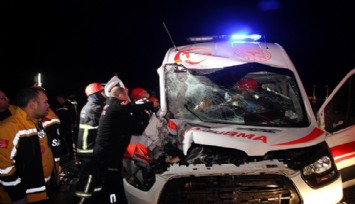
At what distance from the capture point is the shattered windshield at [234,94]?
435 centimetres

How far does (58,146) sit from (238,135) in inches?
101

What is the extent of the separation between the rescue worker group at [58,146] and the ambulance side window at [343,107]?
8.15ft

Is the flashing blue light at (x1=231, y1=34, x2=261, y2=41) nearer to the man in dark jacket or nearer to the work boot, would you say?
the man in dark jacket

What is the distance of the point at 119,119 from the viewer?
5.38 meters

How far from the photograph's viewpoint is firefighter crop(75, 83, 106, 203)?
551 centimetres

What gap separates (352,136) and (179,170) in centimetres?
250

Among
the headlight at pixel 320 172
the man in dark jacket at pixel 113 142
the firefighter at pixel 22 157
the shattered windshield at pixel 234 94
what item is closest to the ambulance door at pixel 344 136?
the shattered windshield at pixel 234 94

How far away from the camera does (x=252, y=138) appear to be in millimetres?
3412

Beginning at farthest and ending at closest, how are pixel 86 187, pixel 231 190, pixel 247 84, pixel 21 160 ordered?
1. pixel 86 187
2. pixel 247 84
3. pixel 21 160
4. pixel 231 190

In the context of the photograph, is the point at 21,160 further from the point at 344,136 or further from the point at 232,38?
the point at 344,136

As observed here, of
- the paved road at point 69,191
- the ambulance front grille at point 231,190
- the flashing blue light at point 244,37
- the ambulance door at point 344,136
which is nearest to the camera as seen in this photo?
the ambulance front grille at point 231,190

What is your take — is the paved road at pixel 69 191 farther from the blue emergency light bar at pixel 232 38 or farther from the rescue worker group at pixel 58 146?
the blue emergency light bar at pixel 232 38

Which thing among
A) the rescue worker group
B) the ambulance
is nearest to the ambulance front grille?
the ambulance

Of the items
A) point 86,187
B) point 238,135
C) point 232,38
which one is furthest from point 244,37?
point 86,187
